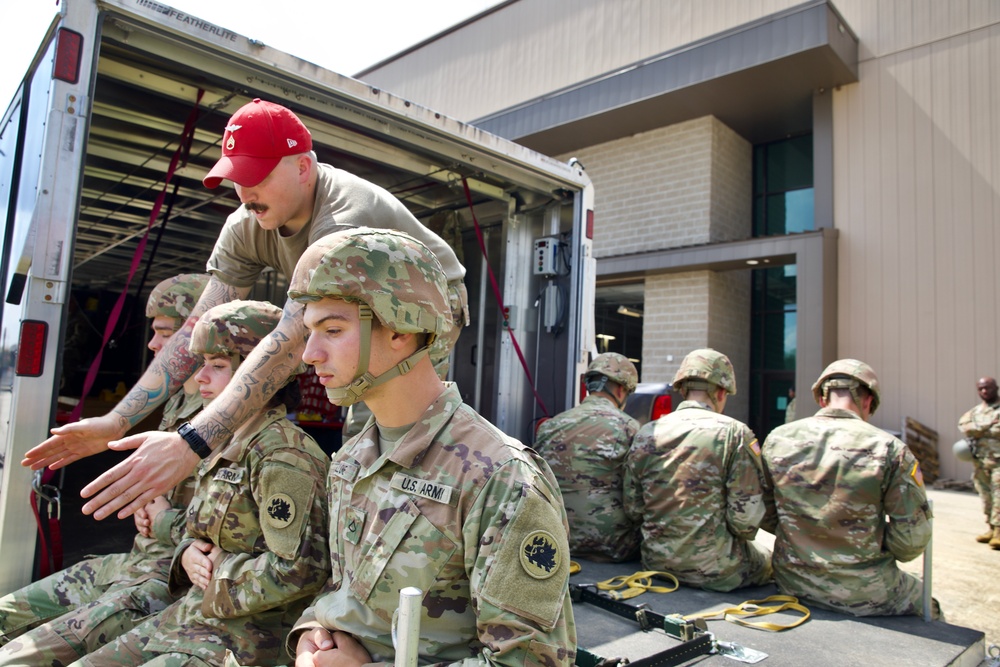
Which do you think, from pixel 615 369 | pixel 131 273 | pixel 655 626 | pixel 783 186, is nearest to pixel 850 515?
pixel 655 626

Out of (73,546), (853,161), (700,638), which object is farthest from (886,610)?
(853,161)

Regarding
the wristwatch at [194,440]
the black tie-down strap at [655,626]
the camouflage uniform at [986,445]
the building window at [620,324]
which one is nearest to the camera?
the wristwatch at [194,440]

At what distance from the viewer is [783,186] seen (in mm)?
13812

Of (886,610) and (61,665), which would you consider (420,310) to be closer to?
(61,665)

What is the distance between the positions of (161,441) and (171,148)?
3.20 meters

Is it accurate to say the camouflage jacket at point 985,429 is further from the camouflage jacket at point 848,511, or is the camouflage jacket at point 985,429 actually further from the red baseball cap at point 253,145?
the red baseball cap at point 253,145

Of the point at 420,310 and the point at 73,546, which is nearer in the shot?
the point at 420,310

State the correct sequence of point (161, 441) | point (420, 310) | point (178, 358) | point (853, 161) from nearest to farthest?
point (420, 310), point (161, 441), point (178, 358), point (853, 161)

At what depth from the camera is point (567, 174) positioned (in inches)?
171

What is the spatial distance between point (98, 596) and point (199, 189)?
11.1 ft

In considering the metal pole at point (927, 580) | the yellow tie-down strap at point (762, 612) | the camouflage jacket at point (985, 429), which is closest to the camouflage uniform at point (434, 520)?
the yellow tie-down strap at point (762, 612)

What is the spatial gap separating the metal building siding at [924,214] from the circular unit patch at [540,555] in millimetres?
11086

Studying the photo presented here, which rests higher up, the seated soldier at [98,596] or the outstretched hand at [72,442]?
the outstretched hand at [72,442]

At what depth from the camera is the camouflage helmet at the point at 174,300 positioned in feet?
11.5
